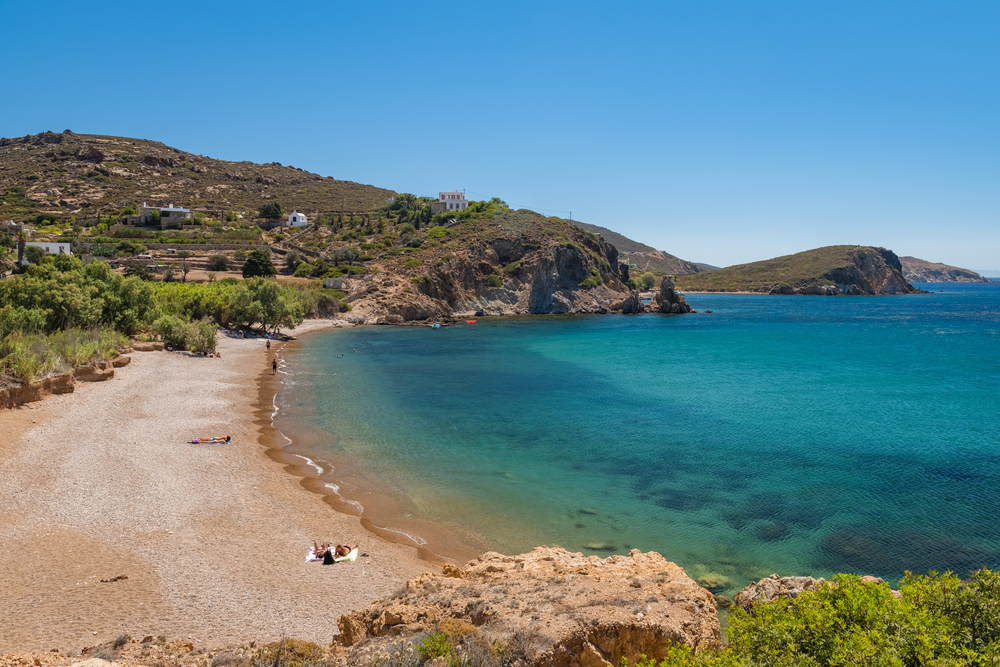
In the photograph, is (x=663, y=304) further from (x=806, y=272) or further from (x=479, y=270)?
(x=806, y=272)

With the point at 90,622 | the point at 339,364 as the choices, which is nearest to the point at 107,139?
the point at 339,364

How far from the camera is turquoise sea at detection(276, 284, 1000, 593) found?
53.6 feet

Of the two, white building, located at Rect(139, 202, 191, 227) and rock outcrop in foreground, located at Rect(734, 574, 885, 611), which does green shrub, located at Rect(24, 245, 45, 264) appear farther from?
rock outcrop in foreground, located at Rect(734, 574, 885, 611)

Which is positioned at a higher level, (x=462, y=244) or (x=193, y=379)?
(x=462, y=244)

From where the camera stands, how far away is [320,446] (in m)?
24.5

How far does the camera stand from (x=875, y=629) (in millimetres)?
5145

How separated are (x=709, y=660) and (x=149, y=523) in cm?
1549

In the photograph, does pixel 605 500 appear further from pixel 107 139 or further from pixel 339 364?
pixel 107 139

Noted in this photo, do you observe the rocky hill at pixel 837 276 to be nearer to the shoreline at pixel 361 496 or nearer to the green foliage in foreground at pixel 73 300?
the green foliage in foreground at pixel 73 300

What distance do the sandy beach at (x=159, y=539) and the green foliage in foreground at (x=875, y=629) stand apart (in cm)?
847

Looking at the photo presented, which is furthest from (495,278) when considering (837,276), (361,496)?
(837,276)

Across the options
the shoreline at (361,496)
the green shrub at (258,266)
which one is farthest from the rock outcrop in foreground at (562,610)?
the green shrub at (258,266)

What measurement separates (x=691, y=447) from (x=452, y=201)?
397 feet

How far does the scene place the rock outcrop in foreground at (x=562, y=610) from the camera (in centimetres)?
739
